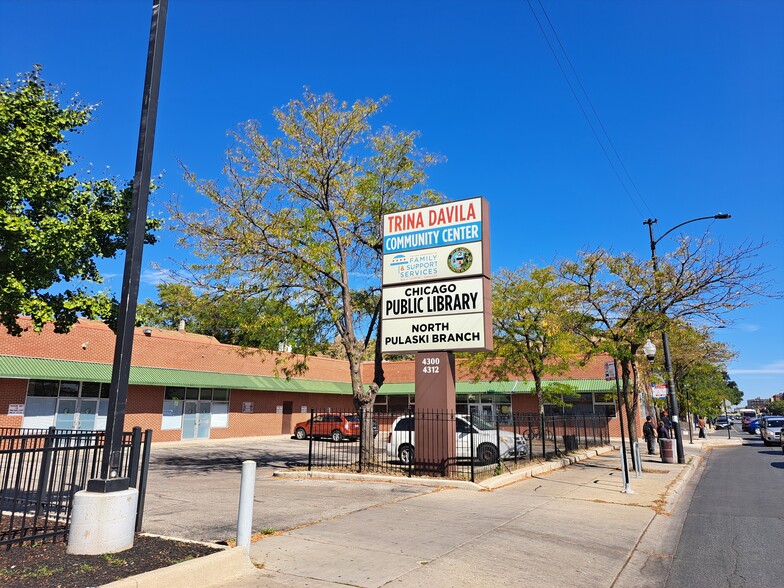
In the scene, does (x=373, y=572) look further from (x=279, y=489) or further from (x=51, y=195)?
(x=51, y=195)

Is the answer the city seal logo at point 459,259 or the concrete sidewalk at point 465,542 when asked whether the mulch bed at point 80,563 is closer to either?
A: the concrete sidewalk at point 465,542

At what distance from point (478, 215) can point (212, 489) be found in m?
9.30

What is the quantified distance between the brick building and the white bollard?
405 inches

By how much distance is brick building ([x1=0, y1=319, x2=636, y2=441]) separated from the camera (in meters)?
22.2

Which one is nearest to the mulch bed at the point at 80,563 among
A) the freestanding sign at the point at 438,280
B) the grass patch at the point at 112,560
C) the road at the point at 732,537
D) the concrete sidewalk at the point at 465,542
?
the grass patch at the point at 112,560

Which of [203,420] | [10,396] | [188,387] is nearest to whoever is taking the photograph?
[10,396]

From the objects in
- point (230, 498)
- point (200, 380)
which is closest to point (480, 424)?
point (230, 498)

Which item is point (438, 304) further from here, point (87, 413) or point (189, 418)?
point (189, 418)

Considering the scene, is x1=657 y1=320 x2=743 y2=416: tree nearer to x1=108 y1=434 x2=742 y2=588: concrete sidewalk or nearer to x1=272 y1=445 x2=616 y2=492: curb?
x1=272 y1=445 x2=616 y2=492: curb

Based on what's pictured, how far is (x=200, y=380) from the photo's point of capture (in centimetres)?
2902

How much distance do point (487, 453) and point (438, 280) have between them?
6.49 m

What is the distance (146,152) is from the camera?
6.85 m

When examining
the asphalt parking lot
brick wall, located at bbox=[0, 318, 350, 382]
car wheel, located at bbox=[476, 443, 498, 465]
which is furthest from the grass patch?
car wheel, located at bbox=[476, 443, 498, 465]

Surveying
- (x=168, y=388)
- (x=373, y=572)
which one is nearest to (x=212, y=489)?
(x=373, y=572)
